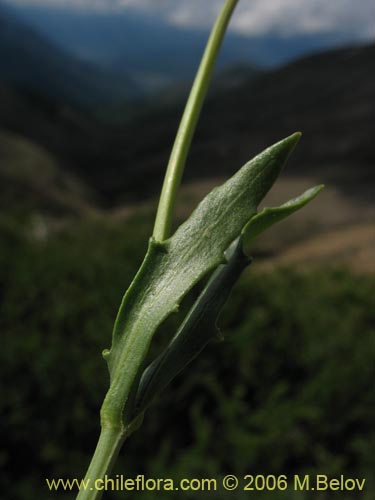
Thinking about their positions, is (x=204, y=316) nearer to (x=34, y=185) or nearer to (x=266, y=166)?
(x=266, y=166)

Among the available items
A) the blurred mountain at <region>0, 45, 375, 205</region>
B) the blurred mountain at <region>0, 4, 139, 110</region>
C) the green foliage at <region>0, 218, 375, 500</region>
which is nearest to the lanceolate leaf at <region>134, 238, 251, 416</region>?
the green foliage at <region>0, 218, 375, 500</region>

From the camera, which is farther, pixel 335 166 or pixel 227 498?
pixel 335 166

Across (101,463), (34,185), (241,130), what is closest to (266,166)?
(101,463)

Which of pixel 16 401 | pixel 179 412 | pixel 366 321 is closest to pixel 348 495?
pixel 179 412

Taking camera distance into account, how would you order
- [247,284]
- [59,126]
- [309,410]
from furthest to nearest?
1. [59,126]
2. [247,284]
3. [309,410]

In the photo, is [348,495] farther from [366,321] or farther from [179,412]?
[366,321]

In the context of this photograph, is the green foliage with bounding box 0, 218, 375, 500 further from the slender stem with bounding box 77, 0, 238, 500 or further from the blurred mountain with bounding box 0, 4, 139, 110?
the blurred mountain with bounding box 0, 4, 139, 110

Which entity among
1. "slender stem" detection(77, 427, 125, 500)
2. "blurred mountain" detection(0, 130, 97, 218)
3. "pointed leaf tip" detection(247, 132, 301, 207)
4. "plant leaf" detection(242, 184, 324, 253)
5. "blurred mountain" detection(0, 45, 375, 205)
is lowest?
"slender stem" detection(77, 427, 125, 500)
